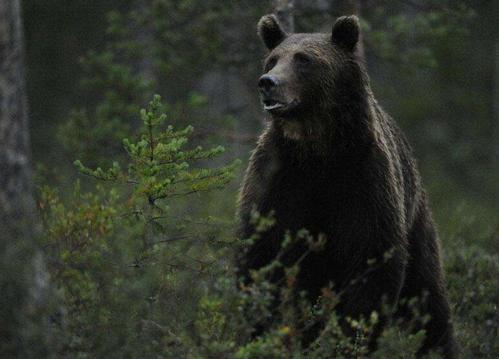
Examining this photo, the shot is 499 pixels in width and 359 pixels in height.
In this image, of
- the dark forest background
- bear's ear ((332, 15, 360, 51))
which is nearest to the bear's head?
bear's ear ((332, 15, 360, 51))

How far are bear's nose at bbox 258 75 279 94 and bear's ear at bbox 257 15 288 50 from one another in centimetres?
84

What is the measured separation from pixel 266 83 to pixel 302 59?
54 cm

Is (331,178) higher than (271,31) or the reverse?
the reverse

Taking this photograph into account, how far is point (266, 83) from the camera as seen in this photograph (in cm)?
619

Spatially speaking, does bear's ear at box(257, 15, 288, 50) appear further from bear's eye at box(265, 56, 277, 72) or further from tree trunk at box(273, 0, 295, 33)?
tree trunk at box(273, 0, 295, 33)

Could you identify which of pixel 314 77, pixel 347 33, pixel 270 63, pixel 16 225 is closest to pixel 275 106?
pixel 314 77

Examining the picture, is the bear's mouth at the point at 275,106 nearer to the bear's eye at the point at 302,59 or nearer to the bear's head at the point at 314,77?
the bear's head at the point at 314,77

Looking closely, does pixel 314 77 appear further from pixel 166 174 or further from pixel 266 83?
pixel 166 174

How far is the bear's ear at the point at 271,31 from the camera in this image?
6.92m

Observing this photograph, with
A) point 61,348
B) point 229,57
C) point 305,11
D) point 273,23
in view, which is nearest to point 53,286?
point 61,348

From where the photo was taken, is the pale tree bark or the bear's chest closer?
the pale tree bark

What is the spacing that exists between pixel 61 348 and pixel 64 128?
696 cm

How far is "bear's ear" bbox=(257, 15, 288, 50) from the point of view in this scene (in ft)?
22.7

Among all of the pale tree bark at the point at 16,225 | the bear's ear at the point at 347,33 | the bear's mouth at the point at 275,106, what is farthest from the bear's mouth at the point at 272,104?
the pale tree bark at the point at 16,225
